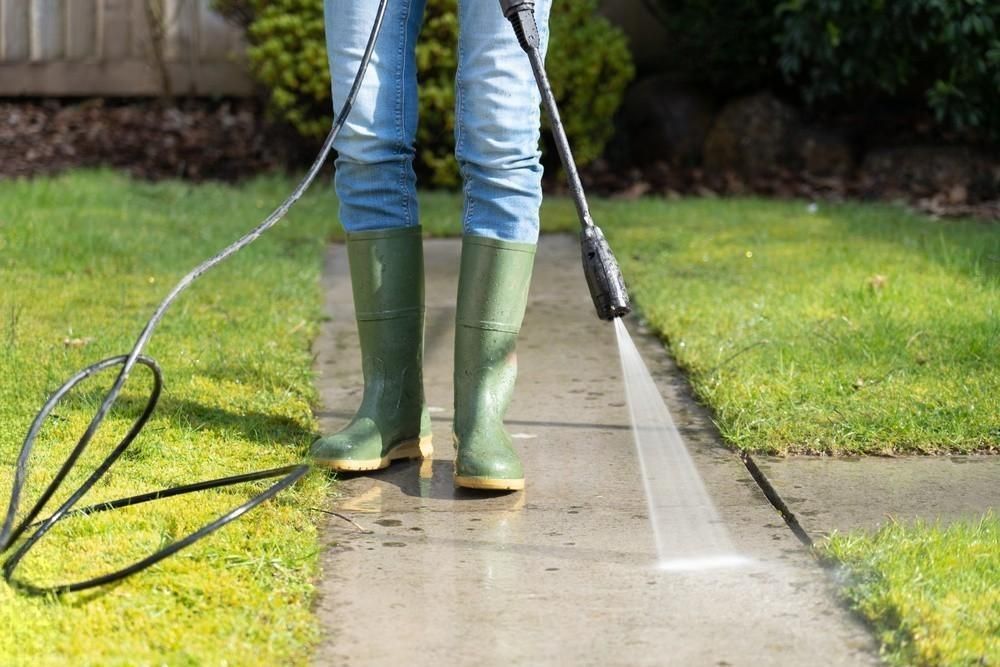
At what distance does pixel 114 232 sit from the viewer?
5.23 metres

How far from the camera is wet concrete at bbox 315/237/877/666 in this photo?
6.49 feet

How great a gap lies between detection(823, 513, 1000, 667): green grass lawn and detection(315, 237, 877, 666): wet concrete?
0.05 m

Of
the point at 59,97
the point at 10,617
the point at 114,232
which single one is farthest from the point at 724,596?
the point at 59,97

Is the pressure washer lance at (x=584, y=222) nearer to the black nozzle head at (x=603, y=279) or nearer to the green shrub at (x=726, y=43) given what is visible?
the black nozzle head at (x=603, y=279)

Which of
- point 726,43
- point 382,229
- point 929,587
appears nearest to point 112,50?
point 726,43

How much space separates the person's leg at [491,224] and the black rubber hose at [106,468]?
21 cm

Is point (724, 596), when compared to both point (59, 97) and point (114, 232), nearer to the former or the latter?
Result: point (114, 232)

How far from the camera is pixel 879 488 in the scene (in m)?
2.65

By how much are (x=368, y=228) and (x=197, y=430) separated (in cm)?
57

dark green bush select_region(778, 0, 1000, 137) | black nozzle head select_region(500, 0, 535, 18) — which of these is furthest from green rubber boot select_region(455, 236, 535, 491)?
dark green bush select_region(778, 0, 1000, 137)

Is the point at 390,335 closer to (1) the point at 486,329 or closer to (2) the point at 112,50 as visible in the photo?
(1) the point at 486,329

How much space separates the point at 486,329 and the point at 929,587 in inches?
39.9

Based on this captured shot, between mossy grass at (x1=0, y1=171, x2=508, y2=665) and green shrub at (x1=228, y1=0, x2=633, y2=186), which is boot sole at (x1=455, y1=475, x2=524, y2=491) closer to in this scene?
mossy grass at (x1=0, y1=171, x2=508, y2=665)

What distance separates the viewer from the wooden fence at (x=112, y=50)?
882cm
